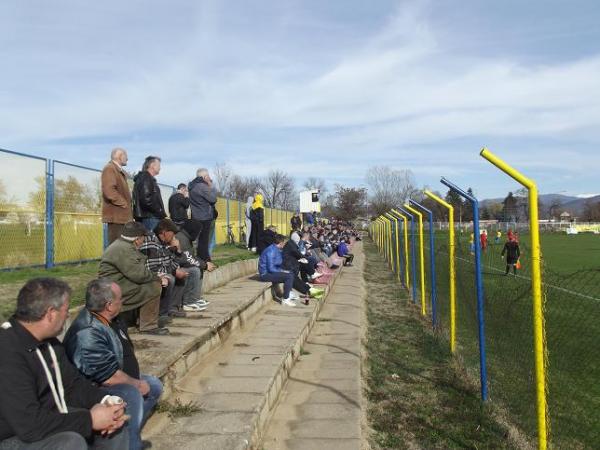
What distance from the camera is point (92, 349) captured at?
10.0ft

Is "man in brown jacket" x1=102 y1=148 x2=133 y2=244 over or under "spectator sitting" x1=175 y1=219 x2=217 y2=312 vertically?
over

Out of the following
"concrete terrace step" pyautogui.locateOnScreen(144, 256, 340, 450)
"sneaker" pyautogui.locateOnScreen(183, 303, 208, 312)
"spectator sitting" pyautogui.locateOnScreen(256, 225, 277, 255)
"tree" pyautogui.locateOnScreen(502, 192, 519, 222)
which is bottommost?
"concrete terrace step" pyautogui.locateOnScreen(144, 256, 340, 450)

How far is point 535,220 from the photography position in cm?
360

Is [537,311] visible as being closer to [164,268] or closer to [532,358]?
[532,358]

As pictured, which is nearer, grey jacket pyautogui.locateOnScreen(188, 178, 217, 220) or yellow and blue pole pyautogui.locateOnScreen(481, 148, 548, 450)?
yellow and blue pole pyautogui.locateOnScreen(481, 148, 548, 450)

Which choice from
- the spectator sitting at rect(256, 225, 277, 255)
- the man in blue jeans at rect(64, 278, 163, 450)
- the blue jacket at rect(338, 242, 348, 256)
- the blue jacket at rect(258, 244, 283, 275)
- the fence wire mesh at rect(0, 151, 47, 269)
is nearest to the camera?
the man in blue jeans at rect(64, 278, 163, 450)

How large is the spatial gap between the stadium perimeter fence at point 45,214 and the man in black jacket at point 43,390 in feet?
17.3

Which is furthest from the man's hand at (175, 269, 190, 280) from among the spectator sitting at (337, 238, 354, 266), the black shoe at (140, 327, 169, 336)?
the spectator sitting at (337, 238, 354, 266)

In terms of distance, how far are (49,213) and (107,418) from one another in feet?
20.7

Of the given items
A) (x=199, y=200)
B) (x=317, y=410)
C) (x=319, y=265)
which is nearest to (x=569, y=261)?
(x=319, y=265)

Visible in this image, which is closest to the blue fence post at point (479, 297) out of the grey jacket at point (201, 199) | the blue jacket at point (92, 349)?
the blue jacket at point (92, 349)

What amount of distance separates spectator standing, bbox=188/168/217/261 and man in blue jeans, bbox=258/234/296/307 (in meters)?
1.13

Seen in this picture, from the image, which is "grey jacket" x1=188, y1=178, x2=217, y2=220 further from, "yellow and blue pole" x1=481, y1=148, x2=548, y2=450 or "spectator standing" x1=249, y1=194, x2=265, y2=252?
"yellow and blue pole" x1=481, y1=148, x2=548, y2=450

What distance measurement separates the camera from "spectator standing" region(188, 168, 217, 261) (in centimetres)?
815
